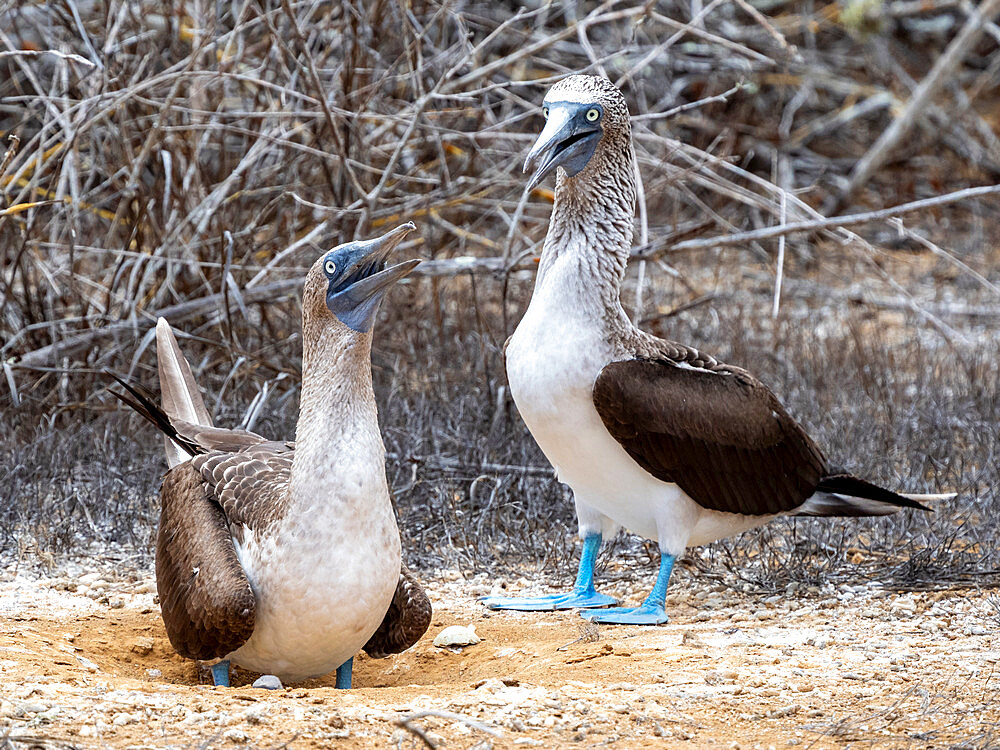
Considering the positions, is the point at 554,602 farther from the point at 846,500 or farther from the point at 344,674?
the point at 846,500

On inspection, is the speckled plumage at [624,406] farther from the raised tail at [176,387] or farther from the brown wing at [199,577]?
the raised tail at [176,387]

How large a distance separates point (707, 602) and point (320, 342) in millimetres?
1716

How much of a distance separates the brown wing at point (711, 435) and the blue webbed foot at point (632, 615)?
0.37 meters

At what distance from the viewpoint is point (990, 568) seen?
171 inches

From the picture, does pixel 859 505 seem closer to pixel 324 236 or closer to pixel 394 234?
pixel 394 234

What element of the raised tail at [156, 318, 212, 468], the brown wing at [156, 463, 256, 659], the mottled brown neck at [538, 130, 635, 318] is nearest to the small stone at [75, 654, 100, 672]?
the brown wing at [156, 463, 256, 659]

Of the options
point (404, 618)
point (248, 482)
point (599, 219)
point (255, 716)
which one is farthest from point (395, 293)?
point (255, 716)

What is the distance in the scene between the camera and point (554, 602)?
4.22 metres

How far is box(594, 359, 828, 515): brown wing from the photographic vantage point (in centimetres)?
391

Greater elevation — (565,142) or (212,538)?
(565,142)

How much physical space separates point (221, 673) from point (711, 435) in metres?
1.65

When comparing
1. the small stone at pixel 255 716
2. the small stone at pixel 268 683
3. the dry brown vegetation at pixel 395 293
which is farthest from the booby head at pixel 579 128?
the small stone at pixel 255 716

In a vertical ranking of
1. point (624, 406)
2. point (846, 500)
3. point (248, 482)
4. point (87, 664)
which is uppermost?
point (624, 406)

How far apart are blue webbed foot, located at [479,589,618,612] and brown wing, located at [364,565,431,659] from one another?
599 millimetres
